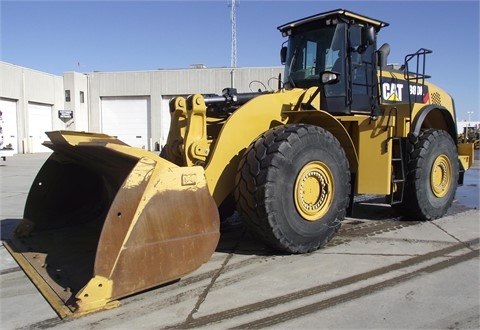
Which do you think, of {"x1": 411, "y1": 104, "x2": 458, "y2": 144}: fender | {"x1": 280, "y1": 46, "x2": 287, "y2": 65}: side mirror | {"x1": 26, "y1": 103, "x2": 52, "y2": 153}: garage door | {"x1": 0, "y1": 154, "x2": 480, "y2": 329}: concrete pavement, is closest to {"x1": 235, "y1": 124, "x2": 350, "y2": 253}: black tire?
{"x1": 0, "y1": 154, "x2": 480, "y2": 329}: concrete pavement

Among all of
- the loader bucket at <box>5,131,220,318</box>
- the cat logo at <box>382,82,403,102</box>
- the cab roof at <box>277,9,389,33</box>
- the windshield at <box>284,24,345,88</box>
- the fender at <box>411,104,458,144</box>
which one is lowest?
the loader bucket at <box>5,131,220,318</box>

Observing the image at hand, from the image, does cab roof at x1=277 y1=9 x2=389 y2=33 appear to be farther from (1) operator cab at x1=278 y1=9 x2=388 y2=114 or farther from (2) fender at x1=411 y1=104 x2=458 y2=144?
(2) fender at x1=411 y1=104 x2=458 y2=144

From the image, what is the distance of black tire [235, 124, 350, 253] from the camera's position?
4.27m

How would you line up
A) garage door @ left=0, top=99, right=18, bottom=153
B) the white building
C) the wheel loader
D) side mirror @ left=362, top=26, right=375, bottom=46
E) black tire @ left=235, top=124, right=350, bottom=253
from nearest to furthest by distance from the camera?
the wheel loader < black tire @ left=235, top=124, right=350, bottom=253 < side mirror @ left=362, top=26, right=375, bottom=46 < garage door @ left=0, top=99, right=18, bottom=153 < the white building

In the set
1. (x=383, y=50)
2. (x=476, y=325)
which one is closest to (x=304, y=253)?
(x=476, y=325)

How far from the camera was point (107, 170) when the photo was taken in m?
4.88

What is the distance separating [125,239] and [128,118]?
1357 inches

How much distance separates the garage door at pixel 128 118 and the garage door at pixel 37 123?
4493mm

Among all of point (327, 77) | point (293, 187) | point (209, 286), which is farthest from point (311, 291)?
point (327, 77)

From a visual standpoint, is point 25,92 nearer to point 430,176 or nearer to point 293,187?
point 430,176

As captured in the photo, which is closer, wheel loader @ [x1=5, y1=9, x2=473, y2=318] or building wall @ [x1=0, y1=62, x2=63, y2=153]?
wheel loader @ [x1=5, y1=9, x2=473, y2=318]

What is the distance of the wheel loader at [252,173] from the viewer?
11.5 ft

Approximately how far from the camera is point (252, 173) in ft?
14.0

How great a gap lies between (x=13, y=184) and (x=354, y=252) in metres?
10.1
